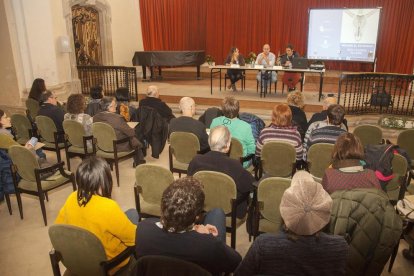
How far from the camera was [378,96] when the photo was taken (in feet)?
23.0

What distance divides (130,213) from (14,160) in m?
1.62

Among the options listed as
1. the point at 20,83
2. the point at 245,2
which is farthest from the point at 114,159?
the point at 245,2

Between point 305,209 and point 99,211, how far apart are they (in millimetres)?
1182

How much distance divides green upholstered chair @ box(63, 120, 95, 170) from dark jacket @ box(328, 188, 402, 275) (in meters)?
3.19

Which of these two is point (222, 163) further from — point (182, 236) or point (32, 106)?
point (32, 106)

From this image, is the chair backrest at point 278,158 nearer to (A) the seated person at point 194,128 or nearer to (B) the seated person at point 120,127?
(A) the seated person at point 194,128

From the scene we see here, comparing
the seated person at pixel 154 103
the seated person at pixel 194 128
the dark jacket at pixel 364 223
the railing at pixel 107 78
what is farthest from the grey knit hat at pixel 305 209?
the railing at pixel 107 78

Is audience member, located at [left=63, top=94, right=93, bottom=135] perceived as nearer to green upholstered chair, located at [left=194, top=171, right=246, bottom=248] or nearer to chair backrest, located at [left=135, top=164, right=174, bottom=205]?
chair backrest, located at [left=135, top=164, right=174, bottom=205]

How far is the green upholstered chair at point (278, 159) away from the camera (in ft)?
11.4

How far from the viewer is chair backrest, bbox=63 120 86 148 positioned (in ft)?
14.1

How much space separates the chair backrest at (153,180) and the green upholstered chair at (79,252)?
0.78 metres

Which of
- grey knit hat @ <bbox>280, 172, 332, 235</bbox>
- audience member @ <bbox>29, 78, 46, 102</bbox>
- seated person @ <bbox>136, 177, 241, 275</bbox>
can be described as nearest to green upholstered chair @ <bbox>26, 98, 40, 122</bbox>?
audience member @ <bbox>29, 78, 46, 102</bbox>

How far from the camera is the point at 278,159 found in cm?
355

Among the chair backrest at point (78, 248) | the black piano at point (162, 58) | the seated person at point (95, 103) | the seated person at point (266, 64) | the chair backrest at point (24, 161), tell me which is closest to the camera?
the chair backrest at point (78, 248)
